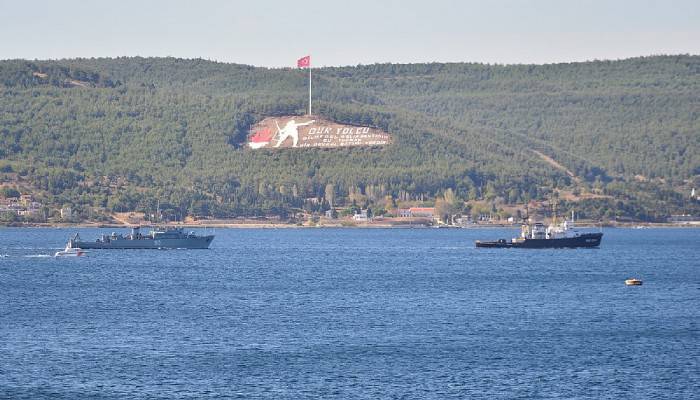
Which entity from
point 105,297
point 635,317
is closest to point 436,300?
point 635,317

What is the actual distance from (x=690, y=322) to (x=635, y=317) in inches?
189

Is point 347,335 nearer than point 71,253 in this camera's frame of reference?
Yes

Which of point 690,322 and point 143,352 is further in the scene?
point 690,322

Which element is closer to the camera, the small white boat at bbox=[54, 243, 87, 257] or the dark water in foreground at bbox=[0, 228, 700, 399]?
the dark water in foreground at bbox=[0, 228, 700, 399]

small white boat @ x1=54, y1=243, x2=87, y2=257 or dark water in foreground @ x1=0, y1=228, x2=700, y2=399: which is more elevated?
small white boat @ x1=54, y1=243, x2=87, y2=257

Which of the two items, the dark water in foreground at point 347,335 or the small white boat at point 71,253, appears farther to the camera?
the small white boat at point 71,253

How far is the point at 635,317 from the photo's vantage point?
103 m

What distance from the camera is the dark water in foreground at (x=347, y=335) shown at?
2857 inches

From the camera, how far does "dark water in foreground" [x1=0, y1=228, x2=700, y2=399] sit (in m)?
72.6

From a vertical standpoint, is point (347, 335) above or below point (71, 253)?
below

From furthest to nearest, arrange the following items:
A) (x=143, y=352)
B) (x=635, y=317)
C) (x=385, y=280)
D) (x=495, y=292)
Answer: (x=385, y=280) → (x=495, y=292) → (x=635, y=317) → (x=143, y=352)

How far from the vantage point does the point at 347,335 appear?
298ft

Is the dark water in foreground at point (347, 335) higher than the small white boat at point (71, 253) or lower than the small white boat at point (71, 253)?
lower

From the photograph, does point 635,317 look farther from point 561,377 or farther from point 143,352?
point 143,352
